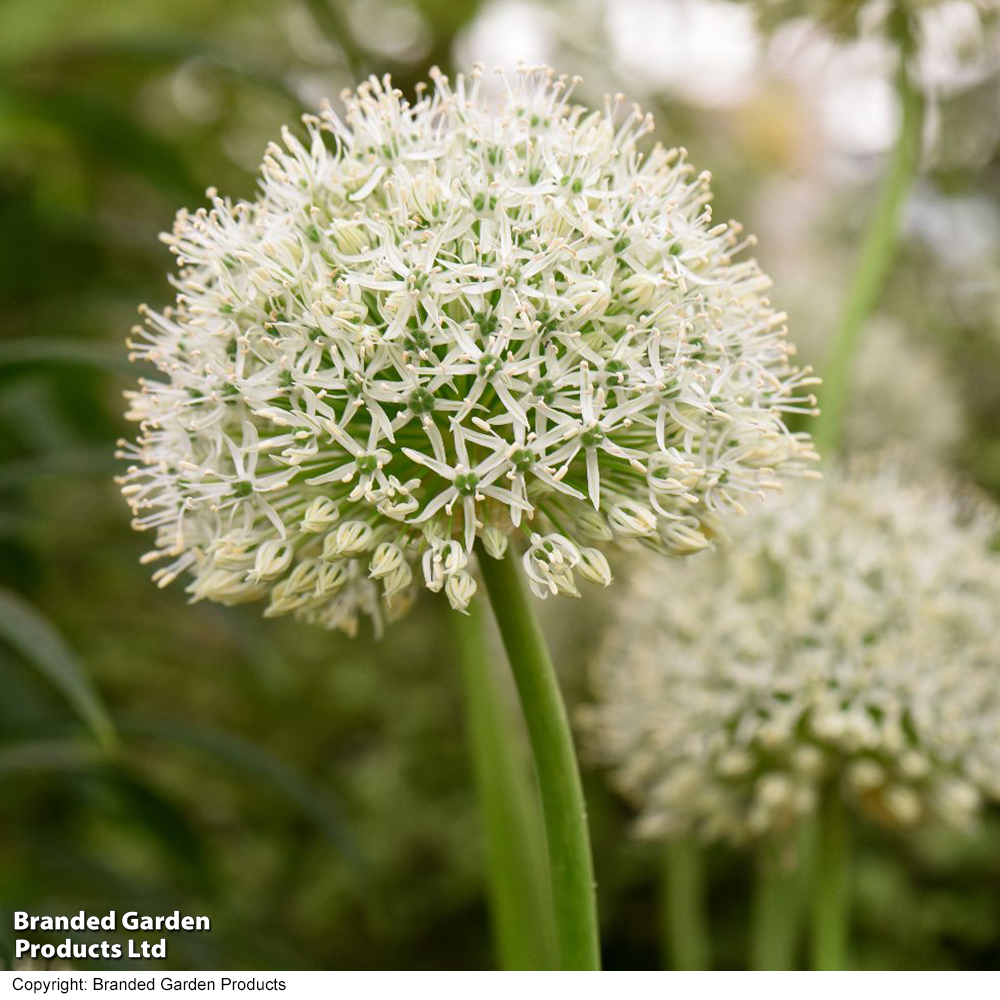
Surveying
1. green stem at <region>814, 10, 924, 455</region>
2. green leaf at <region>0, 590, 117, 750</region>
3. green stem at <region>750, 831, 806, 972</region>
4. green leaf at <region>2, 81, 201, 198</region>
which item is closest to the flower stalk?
green stem at <region>750, 831, 806, 972</region>

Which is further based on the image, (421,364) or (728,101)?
(728,101)

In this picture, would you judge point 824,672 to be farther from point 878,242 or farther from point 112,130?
point 112,130

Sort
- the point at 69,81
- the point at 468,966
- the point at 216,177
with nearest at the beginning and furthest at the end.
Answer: the point at 468,966 → the point at 69,81 → the point at 216,177

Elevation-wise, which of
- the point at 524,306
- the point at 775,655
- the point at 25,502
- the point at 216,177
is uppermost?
the point at 216,177

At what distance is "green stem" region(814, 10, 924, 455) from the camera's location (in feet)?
3.41

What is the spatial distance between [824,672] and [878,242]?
43 centimetres

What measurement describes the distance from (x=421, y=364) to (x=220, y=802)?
171cm

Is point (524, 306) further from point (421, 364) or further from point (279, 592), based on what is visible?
point (279, 592)

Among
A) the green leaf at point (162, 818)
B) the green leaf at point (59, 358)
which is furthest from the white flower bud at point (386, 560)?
the green leaf at point (162, 818)

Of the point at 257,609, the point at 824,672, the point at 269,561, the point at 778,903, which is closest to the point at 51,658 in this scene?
the point at 269,561

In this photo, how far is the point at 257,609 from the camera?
1724 mm

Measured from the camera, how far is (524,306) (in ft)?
1.90

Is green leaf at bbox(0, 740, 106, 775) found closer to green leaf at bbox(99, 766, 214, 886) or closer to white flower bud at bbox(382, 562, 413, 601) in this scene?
green leaf at bbox(99, 766, 214, 886)
